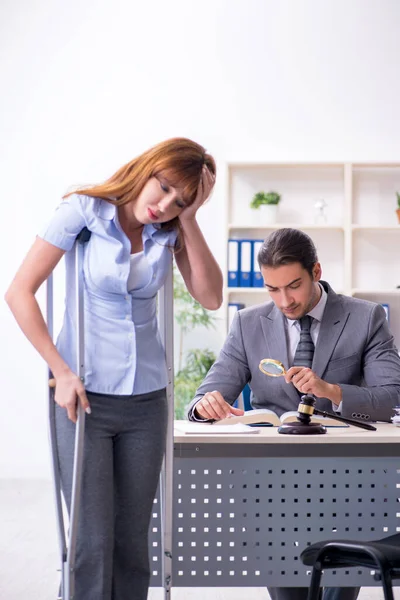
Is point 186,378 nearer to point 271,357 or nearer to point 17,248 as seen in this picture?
point 17,248

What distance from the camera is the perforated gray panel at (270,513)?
92.0 inches

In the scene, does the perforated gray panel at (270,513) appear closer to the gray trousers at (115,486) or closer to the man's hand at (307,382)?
the man's hand at (307,382)

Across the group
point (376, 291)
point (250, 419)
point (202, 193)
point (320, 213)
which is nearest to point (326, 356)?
point (250, 419)

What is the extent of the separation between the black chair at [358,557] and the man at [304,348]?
595mm

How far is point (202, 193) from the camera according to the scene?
183 centimetres

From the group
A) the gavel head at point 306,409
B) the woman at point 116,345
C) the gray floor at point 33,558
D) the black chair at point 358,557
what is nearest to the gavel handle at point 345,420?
the gavel head at point 306,409

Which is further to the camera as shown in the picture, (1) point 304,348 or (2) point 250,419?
(1) point 304,348

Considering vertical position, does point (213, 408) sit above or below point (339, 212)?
below

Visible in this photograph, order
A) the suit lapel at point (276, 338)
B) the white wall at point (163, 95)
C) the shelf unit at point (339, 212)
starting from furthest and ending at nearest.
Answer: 1. the white wall at point (163, 95)
2. the shelf unit at point (339, 212)
3. the suit lapel at point (276, 338)

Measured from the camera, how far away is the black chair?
1818 mm

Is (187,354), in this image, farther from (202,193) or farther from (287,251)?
(202,193)

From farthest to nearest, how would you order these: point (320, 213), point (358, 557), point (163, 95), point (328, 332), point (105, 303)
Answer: point (163, 95) → point (320, 213) → point (328, 332) → point (358, 557) → point (105, 303)

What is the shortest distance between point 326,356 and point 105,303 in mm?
1208

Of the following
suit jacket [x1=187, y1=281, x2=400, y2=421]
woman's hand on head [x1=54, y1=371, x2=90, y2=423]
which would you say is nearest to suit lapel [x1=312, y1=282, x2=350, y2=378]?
suit jacket [x1=187, y1=281, x2=400, y2=421]
